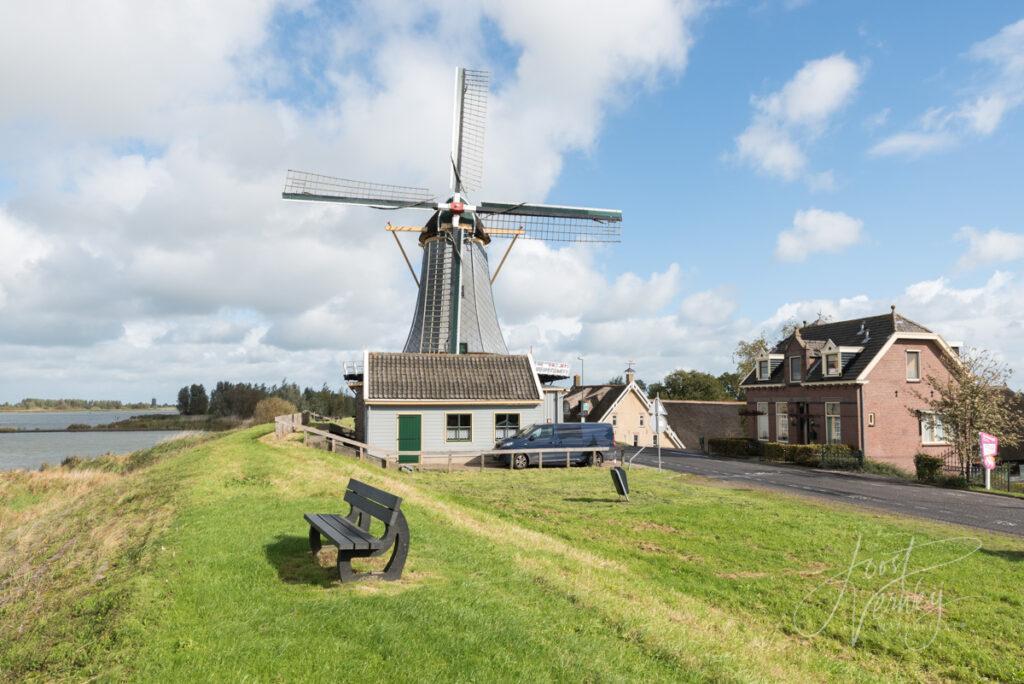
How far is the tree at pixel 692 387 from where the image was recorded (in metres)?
72.3

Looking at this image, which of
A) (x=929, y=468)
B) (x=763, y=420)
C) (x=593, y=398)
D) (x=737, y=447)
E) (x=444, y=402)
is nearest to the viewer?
(x=929, y=468)

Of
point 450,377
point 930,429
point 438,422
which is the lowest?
point 930,429

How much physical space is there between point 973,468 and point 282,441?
28112 mm

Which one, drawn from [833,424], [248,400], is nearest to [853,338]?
[833,424]

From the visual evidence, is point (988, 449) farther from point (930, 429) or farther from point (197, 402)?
point (197, 402)

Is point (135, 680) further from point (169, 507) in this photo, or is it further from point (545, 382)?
point (545, 382)

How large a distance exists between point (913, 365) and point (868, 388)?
148 inches

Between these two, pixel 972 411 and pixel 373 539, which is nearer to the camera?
pixel 373 539

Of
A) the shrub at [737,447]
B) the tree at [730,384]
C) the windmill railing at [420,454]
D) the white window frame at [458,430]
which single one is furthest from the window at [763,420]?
the tree at [730,384]

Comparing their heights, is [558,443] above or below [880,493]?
above

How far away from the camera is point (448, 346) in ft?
110

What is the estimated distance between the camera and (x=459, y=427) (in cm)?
2886

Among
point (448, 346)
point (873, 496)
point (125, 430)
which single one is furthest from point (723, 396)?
point (125, 430)

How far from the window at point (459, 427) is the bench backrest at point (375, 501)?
18469mm
